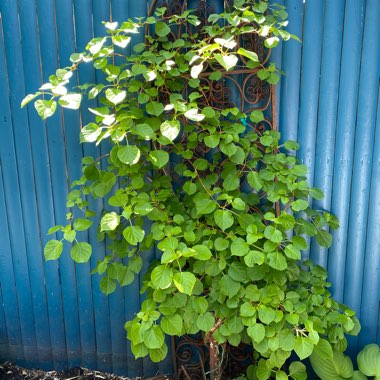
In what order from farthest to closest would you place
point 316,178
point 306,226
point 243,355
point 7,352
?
point 7,352, point 243,355, point 316,178, point 306,226

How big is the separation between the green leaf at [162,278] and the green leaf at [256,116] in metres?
0.79

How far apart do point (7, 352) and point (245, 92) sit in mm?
2034

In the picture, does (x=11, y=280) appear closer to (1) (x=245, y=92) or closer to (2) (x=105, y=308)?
(2) (x=105, y=308)

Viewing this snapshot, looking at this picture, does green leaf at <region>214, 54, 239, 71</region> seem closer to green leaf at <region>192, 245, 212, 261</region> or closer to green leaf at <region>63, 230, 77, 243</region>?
green leaf at <region>192, 245, 212, 261</region>

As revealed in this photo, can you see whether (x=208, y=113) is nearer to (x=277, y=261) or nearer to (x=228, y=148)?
(x=228, y=148)

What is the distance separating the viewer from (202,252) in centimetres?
193

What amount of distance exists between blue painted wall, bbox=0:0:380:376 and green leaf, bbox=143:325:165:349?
0.58m

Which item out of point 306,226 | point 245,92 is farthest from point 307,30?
point 306,226

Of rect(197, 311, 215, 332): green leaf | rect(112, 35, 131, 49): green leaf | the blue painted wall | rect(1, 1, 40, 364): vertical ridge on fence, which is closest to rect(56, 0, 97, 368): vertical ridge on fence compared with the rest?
the blue painted wall

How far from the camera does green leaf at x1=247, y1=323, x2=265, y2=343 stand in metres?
2.02

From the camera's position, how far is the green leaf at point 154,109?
2.08m

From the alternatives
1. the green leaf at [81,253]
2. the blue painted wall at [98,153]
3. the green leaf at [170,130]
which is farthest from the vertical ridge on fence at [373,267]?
the green leaf at [81,253]

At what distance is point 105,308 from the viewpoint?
264 centimetres

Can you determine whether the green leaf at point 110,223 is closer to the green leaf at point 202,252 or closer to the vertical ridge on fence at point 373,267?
the green leaf at point 202,252
